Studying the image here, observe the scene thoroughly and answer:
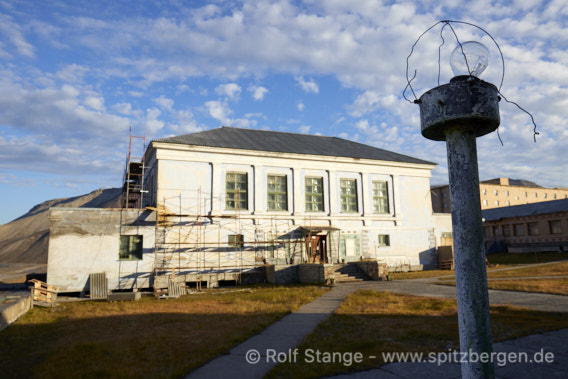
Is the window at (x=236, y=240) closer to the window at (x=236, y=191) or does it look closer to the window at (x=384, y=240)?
the window at (x=236, y=191)

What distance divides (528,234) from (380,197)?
2570 centimetres

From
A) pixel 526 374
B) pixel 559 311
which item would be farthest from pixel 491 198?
pixel 526 374

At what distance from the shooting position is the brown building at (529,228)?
3872cm

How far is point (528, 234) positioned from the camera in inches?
1678

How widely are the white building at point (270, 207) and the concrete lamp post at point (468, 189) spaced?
19.4 m

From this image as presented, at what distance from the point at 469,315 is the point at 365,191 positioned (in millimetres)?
25175

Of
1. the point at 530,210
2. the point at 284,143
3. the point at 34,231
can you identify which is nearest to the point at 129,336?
the point at 284,143

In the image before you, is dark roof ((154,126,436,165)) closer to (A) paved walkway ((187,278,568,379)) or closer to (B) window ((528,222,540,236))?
(A) paved walkway ((187,278,568,379))

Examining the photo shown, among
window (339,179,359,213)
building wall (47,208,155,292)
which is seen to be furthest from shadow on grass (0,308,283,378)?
window (339,179,359,213)

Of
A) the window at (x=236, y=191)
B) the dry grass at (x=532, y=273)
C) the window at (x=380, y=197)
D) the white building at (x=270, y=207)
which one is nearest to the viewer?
the dry grass at (x=532, y=273)

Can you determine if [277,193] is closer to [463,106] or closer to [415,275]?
[415,275]

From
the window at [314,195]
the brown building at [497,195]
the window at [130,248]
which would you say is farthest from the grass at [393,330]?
the brown building at [497,195]

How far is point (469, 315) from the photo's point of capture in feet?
9.21

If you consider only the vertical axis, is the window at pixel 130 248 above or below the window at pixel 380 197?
below
